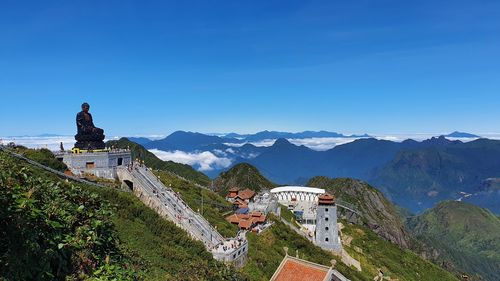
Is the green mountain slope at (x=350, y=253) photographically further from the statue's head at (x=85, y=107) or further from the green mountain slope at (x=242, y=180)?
the green mountain slope at (x=242, y=180)

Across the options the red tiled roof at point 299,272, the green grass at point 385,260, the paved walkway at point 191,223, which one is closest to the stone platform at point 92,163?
the paved walkway at point 191,223

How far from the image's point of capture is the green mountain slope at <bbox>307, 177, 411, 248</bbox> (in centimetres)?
14300

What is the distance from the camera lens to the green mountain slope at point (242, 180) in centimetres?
14325

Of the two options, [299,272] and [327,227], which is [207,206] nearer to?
[327,227]

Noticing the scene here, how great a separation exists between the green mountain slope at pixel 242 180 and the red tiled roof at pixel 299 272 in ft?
351

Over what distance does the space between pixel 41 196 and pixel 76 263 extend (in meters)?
2.55

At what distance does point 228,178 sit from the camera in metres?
156

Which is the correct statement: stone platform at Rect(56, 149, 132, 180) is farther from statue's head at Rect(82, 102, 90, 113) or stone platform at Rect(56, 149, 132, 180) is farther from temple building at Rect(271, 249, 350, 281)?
temple building at Rect(271, 249, 350, 281)

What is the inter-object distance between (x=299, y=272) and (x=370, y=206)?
143718 millimetres

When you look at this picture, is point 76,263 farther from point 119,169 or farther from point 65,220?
point 119,169

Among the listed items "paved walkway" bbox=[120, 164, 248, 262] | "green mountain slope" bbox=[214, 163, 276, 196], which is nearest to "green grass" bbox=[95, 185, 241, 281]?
"paved walkway" bbox=[120, 164, 248, 262]

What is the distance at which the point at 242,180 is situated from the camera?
146 m

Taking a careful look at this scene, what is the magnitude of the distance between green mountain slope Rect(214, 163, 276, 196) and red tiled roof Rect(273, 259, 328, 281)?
106977 mm

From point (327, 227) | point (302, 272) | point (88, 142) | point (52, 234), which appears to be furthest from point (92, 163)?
point (327, 227)
